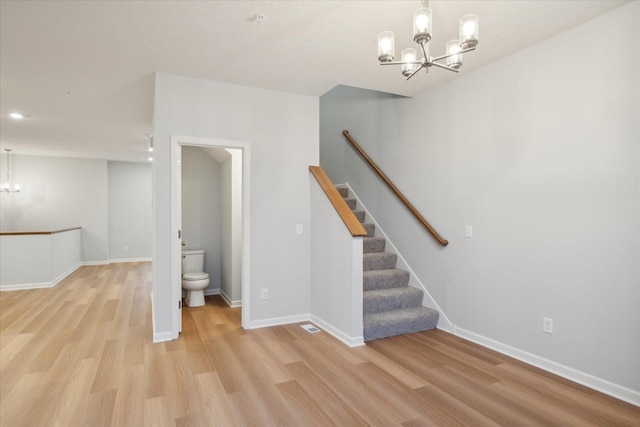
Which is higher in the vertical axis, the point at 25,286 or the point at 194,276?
the point at 194,276

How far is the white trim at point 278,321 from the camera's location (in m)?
3.70

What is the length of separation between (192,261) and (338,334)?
101 inches

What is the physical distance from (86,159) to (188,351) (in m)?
7.13

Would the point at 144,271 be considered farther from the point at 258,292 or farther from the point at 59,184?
the point at 258,292

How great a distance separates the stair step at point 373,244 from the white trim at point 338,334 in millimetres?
1057

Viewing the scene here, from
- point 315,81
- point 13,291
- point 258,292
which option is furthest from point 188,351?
point 13,291

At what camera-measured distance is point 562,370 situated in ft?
8.54

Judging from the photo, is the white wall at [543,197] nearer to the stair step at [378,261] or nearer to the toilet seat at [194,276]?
the stair step at [378,261]

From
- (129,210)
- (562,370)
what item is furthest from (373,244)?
(129,210)

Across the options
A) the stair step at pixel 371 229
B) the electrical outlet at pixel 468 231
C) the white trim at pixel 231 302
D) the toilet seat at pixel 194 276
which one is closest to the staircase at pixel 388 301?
the stair step at pixel 371 229

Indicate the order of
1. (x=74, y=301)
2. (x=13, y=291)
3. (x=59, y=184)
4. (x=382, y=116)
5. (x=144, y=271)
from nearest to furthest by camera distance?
1. (x=382, y=116)
2. (x=74, y=301)
3. (x=13, y=291)
4. (x=144, y=271)
5. (x=59, y=184)

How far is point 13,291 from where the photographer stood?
5.59 m

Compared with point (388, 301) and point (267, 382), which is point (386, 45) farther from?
point (388, 301)

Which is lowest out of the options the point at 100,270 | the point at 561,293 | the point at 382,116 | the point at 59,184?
the point at 100,270
